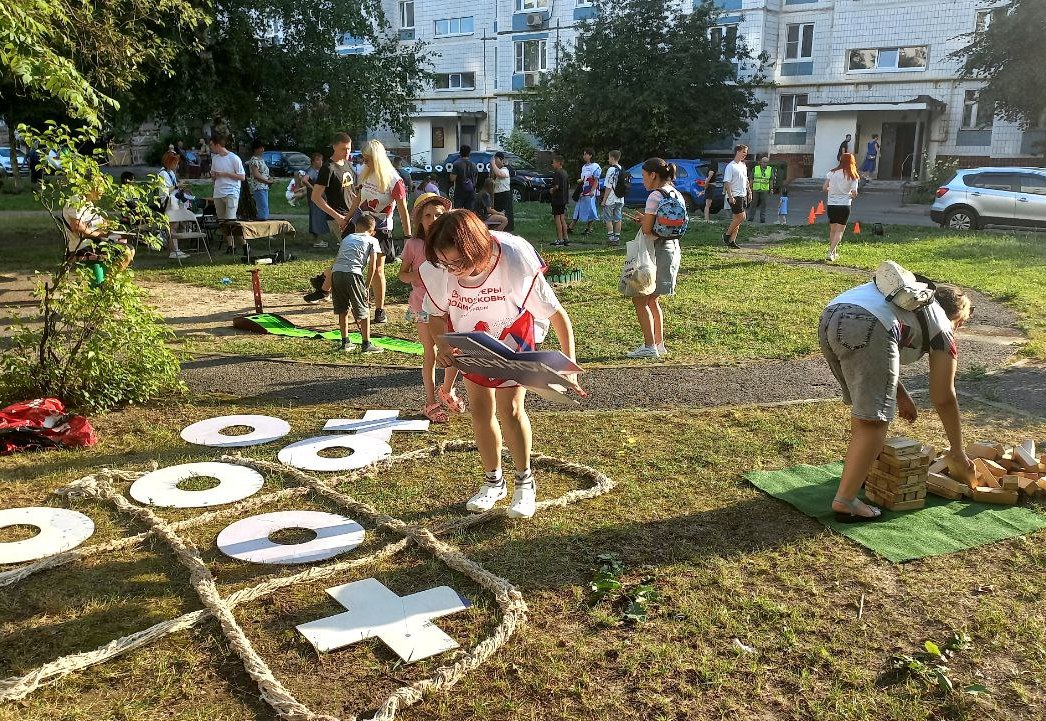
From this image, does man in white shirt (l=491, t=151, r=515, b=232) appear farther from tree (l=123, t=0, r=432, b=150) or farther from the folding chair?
the folding chair

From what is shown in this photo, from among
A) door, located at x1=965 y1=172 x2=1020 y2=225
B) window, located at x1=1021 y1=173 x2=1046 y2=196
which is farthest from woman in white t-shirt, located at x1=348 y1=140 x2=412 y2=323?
window, located at x1=1021 y1=173 x2=1046 y2=196

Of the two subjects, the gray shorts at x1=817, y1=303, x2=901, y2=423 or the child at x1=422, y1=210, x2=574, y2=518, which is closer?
the child at x1=422, y1=210, x2=574, y2=518

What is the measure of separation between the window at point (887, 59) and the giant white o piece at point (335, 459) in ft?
121

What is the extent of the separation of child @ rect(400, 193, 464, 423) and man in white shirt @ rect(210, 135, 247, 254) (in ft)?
30.0

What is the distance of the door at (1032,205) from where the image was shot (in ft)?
63.1

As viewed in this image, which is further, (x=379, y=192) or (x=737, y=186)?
(x=737, y=186)

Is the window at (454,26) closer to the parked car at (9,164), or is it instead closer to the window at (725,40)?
the window at (725,40)

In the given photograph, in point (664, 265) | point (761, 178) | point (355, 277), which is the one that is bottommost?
point (355, 277)

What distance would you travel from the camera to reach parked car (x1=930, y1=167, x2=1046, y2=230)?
19.3 m

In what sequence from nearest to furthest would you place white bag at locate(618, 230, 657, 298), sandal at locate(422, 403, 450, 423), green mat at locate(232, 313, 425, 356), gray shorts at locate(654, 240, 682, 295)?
sandal at locate(422, 403, 450, 423) < white bag at locate(618, 230, 657, 298) < gray shorts at locate(654, 240, 682, 295) < green mat at locate(232, 313, 425, 356)

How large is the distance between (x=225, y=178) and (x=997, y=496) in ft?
43.8

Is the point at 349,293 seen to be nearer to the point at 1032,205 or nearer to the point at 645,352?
the point at 645,352

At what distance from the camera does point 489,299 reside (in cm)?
425

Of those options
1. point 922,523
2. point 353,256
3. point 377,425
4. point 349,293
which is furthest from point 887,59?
point 922,523
